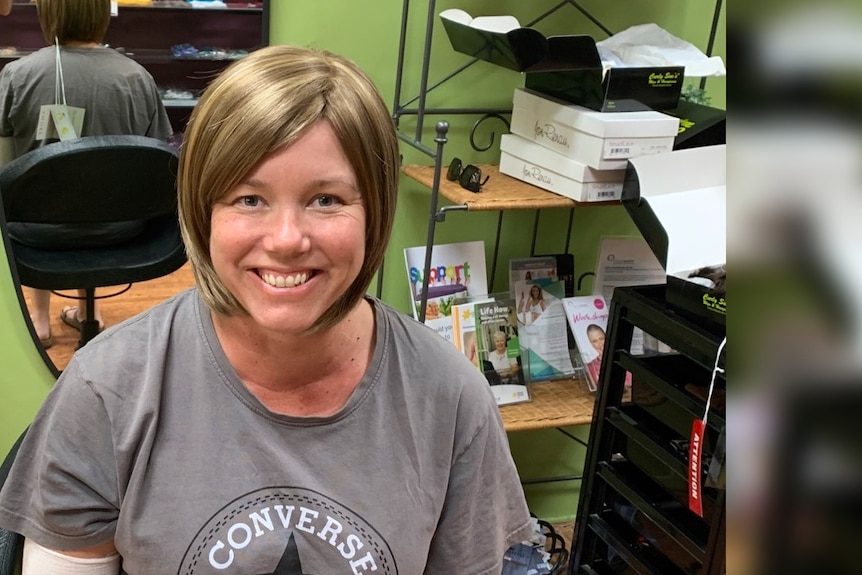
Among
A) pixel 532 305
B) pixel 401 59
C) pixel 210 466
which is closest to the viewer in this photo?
pixel 210 466

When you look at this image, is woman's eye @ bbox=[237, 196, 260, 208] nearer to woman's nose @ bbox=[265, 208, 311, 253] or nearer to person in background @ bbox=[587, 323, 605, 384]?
woman's nose @ bbox=[265, 208, 311, 253]

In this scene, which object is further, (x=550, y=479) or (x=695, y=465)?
(x=550, y=479)

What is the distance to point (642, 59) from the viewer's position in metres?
1.79

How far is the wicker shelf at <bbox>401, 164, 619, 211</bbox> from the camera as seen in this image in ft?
5.52

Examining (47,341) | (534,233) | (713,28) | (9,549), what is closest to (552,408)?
(534,233)

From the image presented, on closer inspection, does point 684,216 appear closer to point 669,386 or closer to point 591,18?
point 669,386

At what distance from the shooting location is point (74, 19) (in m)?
1.52

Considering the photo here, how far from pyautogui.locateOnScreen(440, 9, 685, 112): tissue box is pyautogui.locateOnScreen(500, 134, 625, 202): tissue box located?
0.12 meters

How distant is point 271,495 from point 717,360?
72cm

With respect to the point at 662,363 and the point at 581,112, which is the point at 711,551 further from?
the point at 581,112

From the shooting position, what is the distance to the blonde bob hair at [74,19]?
1498 mm

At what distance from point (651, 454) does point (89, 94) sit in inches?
50.5

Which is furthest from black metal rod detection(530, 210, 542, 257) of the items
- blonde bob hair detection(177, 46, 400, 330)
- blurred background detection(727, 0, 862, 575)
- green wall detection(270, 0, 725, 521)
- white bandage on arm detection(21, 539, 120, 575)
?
blurred background detection(727, 0, 862, 575)

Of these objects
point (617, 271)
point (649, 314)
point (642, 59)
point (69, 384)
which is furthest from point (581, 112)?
point (69, 384)
